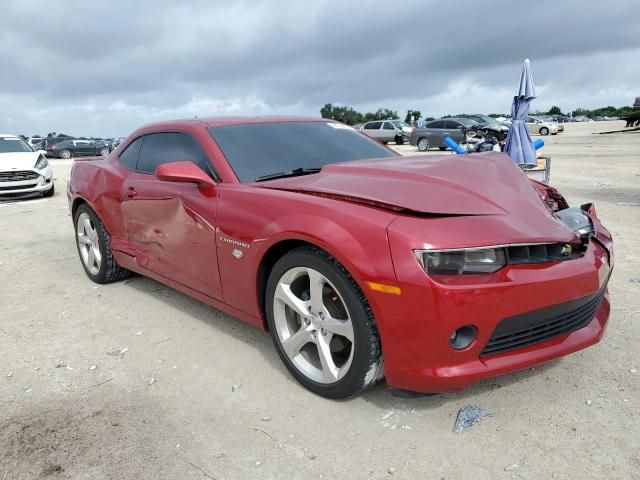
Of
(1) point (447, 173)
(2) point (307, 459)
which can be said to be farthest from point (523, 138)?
(2) point (307, 459)

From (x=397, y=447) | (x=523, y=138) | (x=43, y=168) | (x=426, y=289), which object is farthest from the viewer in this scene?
(x=43, y=168)

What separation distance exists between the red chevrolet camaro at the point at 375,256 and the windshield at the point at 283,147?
0.04 feet

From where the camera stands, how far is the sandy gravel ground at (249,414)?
211 cm

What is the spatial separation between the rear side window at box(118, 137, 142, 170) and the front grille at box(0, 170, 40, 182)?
26.0 ft

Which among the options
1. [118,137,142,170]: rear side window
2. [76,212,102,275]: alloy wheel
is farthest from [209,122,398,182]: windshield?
[76,212,102,275]: alloy wheel

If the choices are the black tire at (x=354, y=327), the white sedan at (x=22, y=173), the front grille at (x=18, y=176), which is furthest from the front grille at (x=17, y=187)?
the black tire at (x=354, y=327)

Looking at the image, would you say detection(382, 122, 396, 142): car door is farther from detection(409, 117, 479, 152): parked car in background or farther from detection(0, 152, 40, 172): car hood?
detection(0, 152, 40, 172): car hood

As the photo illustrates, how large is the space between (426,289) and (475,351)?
0.36 meters

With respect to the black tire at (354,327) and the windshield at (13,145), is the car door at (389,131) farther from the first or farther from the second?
the black tire at (354,327)

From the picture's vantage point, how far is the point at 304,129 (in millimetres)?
3637

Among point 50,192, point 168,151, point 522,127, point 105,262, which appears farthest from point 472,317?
point 50,192

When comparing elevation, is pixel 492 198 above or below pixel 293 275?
above

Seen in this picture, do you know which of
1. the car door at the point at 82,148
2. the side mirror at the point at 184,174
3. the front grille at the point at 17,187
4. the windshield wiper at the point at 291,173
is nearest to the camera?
the side mirror at the point at 184,174

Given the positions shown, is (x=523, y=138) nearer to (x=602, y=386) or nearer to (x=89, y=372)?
(x=602, y=386)
